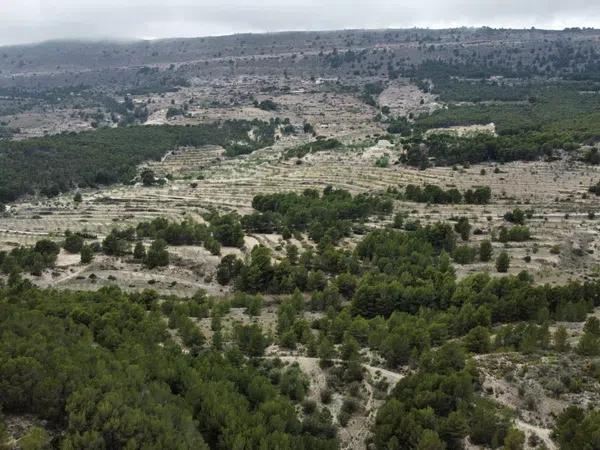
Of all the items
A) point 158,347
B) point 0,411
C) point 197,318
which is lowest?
point 197,318

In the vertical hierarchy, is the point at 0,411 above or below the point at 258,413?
above

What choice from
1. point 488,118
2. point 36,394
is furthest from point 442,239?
point 488,118

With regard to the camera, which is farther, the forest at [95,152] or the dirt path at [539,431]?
the forest at [95,152]

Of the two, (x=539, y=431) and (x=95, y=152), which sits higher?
(x=95, y=152)

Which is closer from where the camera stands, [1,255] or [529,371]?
[529,371]

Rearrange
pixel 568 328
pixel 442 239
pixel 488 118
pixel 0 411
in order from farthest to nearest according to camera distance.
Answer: pixel 488 118
pixel 442 239
pixel 568 328
pixel 0 411

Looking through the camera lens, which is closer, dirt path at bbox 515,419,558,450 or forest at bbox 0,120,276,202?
dirt path at bbox 515,419,558,450

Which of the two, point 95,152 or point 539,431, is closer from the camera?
point 539,431

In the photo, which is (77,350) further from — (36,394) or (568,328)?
(568,328)

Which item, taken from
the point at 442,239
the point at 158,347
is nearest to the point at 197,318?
the point at 158,347

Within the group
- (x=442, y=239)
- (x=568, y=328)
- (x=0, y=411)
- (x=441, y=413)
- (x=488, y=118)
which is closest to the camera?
(x=0, y=411)
